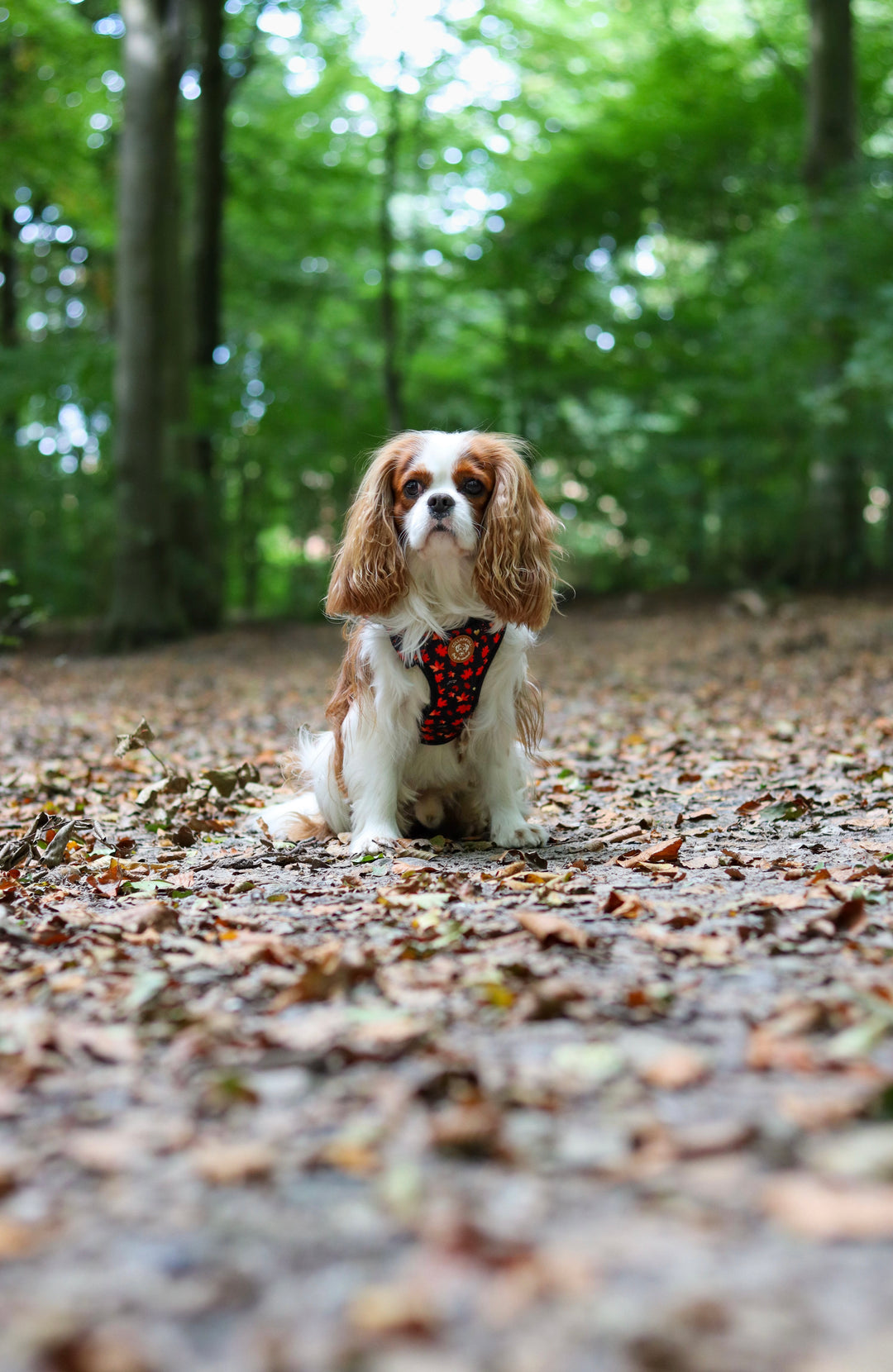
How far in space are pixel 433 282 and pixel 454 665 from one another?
597 inches

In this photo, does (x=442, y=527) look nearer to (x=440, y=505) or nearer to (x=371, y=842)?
(x=440, y=505)

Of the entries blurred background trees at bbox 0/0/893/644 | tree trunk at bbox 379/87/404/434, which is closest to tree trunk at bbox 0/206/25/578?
blurred background trees at bbox 0/0/893/644

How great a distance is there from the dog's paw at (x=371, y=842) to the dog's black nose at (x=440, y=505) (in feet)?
3.67

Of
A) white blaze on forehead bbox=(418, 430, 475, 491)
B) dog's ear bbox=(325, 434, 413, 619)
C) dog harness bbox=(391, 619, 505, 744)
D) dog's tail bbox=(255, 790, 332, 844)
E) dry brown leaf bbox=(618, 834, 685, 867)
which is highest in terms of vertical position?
white blaze on forehead bbox=(418, 430, 475, 491)

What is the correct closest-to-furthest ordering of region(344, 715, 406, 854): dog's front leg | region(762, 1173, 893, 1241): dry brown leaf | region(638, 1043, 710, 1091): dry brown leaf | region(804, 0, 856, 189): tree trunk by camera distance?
region(762, 1173, 893, 1241): dry brown leaf < region(638, 1043, 710, 1091): dry brown leaf < region(344, 715, 406, 854): dog's front leg < region(804, 0, 856, 189): tree trunk

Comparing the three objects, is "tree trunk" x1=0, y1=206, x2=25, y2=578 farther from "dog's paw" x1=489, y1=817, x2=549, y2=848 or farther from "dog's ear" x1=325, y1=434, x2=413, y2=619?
"dog's paw" x1=489, y1=817, x2=549, y2=848

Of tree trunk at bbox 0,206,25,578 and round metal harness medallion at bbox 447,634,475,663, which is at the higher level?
tree trunk at bbox 0,206,25,578

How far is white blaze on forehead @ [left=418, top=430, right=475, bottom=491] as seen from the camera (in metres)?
4.00

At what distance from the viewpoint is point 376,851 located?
4078 mm

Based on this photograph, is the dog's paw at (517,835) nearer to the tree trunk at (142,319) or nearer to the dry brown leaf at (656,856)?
the dry brown leaf at (656,856)

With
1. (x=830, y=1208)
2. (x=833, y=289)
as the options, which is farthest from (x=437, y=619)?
(x=833, y=289)

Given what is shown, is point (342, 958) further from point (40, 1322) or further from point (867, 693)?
point (867, 693)

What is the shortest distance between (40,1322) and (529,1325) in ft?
1.95

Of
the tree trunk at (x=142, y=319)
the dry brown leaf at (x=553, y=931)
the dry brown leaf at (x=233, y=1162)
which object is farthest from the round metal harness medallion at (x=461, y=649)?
the tree trunk at (x=142, y=319)
